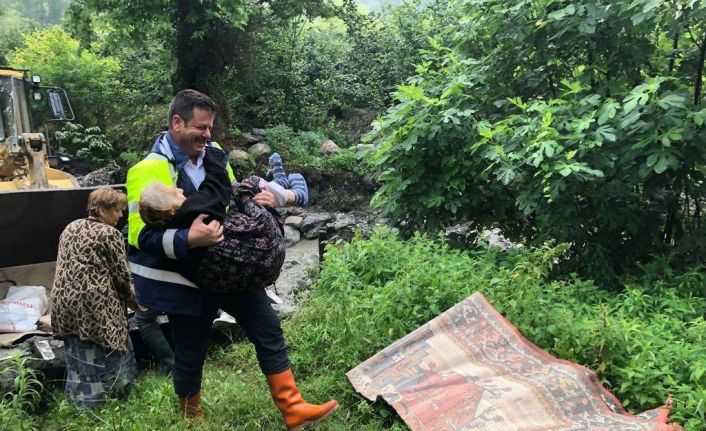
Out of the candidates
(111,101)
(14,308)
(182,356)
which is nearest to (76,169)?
(111,101)

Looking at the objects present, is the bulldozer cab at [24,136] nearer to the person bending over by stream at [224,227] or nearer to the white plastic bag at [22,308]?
the white plastic bag at [22,308]

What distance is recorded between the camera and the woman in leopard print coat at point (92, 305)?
12.7 feet

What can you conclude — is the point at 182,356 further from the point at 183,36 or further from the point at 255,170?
the point at 183,36

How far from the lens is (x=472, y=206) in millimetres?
5492

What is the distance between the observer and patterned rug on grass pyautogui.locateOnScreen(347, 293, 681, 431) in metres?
3.07

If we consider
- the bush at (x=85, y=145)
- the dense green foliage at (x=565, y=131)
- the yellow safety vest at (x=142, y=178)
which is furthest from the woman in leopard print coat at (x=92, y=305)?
the bush at (x=85, y=145)

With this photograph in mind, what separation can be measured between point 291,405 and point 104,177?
9.88 meters

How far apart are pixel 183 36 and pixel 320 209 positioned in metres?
5.10

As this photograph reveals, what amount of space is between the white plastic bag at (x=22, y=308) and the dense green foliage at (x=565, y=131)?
3.15 metres

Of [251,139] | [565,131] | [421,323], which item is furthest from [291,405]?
[251,139]

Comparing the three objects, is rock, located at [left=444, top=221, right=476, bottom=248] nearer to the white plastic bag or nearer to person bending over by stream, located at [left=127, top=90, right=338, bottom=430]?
person bending over by stream, located at [left=127, top=90, right=338, bottom=430]

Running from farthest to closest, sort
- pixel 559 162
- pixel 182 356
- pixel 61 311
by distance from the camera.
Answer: pixel 559 162 < pixel 61 311 < pixel 182 356

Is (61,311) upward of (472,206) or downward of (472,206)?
downward

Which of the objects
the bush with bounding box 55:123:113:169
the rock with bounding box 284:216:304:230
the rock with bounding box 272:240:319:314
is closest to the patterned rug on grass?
the rock with bounding box 272:240:319:314
